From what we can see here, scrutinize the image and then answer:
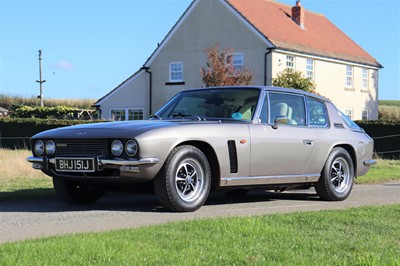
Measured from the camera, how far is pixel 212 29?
3744 centimetres

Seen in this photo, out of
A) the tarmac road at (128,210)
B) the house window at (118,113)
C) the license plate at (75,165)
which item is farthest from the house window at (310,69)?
the license plate at (75,165)

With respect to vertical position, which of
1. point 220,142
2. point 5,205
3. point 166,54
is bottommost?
point 5,205

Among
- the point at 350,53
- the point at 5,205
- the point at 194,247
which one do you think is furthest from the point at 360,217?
the point at 350,53

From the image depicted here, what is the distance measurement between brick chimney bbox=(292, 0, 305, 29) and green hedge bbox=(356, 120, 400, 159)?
14.3m

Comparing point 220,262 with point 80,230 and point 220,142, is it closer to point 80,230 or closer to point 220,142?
point 80,230

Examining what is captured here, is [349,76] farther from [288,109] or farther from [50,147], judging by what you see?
[50,147]

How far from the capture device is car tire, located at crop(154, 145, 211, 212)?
731 cm

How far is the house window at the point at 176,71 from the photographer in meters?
39.0

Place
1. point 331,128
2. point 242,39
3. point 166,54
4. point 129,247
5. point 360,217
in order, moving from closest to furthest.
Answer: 1. point 129,247
2. point 360,217
3. point 331,128
4. point 242,39
5. point 166,54

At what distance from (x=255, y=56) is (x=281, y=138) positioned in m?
27.2

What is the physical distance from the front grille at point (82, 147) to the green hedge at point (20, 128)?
25.2m

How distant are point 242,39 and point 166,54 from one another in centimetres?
580

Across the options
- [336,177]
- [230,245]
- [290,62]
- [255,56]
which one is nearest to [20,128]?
[255,56]

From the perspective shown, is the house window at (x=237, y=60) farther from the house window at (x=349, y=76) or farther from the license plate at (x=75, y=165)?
the license plate at (x=75, y=165)
